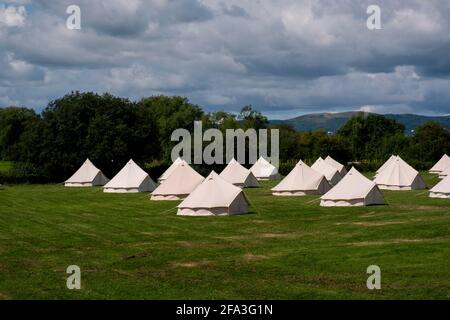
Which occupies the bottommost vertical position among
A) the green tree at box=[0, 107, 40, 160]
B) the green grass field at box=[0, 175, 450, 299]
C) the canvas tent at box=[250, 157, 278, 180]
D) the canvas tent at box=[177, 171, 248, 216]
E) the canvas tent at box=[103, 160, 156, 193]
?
the green grass field at box=[0, 175, 450, 299]

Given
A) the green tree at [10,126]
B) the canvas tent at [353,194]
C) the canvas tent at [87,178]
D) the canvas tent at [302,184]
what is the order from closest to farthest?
Result: the canvas tent at [353,194] < the canvas tent at [302,184] < the canvas tent at [87,178] < the green tree at [10,126]

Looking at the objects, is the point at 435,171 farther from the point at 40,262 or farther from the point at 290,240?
the point at 40,262

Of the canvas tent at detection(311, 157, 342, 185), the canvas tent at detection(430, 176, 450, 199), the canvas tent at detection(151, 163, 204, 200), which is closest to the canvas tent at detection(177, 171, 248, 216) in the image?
the canvas tent at detection(151, 163, 204, 200)

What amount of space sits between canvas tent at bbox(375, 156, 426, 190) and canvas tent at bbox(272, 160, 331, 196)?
21.3 ft

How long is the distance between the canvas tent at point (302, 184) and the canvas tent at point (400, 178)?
6.50 meters

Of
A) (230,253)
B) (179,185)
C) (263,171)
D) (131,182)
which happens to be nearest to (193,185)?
(179,185)

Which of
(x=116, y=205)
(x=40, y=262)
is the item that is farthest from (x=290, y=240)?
(x=116, y=205)

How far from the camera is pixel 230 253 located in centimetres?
1959

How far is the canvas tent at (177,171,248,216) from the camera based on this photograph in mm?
30344

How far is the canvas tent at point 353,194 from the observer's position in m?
33.4

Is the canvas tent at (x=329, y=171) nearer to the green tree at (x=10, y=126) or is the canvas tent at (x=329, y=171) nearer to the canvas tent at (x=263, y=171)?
the canvas tent at (x=263, y=171)

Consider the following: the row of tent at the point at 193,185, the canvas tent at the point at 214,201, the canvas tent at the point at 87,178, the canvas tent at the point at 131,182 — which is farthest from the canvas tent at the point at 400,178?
the canvas tent at the point at 87,178

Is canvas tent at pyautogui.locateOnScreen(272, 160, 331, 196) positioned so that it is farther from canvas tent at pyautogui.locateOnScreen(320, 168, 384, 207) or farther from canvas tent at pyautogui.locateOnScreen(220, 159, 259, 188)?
canvas tent at pyautogui.locateOnScreen(220, 159, 259, 188)
